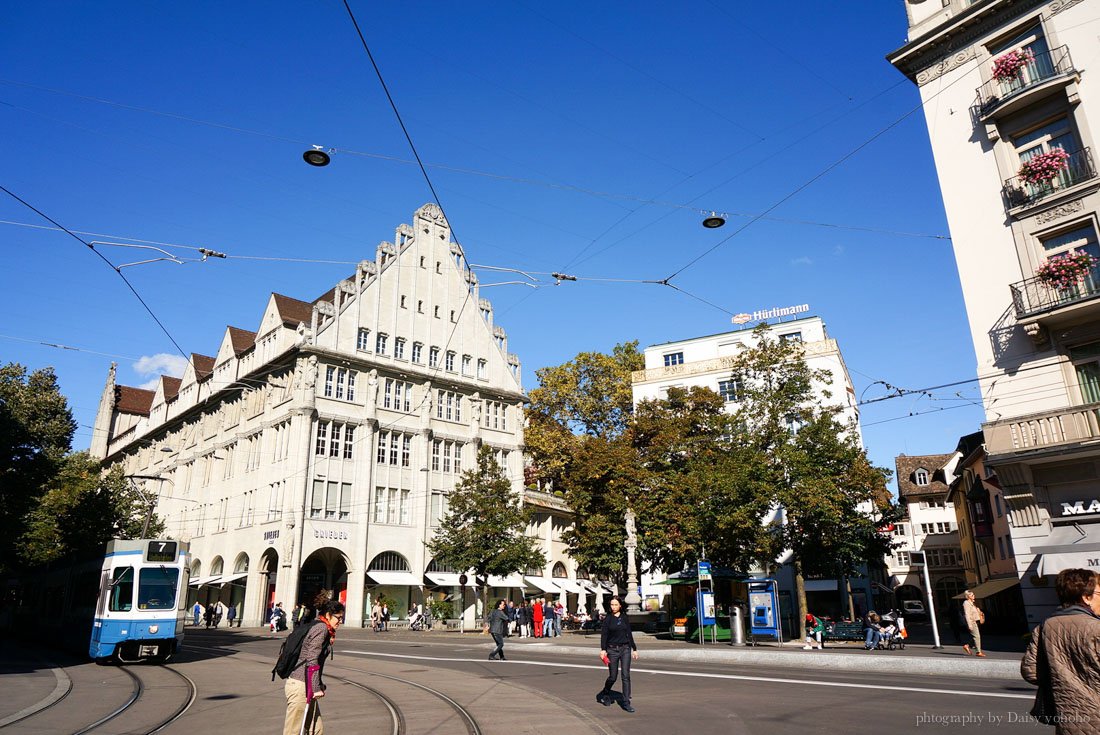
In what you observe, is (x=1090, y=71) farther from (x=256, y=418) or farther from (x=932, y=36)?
(x=256, y=418)

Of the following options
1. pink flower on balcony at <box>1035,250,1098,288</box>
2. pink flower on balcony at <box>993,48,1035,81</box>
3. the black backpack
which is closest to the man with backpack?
the black backpack

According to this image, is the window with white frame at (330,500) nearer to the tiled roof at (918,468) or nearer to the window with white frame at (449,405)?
the window with white frame at (449,405)

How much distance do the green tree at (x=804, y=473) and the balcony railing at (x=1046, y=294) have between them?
9217 millimetres

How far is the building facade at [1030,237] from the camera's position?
18031 millimetres

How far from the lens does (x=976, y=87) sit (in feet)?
71.4

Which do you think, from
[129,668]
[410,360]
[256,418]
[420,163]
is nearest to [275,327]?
[256,418]

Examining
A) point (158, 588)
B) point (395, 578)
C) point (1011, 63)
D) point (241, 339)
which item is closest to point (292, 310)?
Result: point (241, 339)

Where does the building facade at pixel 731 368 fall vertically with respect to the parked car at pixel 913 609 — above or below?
above

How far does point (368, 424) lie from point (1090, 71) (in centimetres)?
3760

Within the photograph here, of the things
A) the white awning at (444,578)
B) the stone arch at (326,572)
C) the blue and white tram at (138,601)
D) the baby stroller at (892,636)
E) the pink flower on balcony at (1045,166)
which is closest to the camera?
the blue and white tram at (138,601)

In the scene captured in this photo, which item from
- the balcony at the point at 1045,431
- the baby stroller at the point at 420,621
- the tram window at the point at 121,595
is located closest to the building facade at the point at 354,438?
the baby stroller at the point at 420,621

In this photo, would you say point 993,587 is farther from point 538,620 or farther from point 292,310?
point 292,310

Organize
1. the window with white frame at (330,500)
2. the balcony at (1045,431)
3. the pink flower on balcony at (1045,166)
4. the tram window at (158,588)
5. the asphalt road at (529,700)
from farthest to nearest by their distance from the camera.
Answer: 1. the window with white frame at (330,500)
2. the pink flower on balcony at (1045,166)
3. the tram window at (158,588)
4. the balcony at (1045,431)
5. the asphalt road at (529,700)

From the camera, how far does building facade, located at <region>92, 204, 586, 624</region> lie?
4238 centimetres
